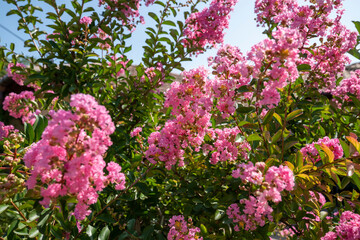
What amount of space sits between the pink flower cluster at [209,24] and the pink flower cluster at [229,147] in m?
1.12

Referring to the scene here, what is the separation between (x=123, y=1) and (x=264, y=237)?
7.28ft

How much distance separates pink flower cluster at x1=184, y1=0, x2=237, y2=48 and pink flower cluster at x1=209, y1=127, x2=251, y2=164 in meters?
1.12

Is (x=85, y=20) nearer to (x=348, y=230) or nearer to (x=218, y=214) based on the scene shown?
(x=218, y=214)

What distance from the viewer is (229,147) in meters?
1.62

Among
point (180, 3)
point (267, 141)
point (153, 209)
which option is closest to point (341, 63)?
point (267, 141)

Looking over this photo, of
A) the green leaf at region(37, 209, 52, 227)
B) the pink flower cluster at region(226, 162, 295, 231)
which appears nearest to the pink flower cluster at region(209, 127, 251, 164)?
the pink flower cluster at region(226, 162, 295, 231)

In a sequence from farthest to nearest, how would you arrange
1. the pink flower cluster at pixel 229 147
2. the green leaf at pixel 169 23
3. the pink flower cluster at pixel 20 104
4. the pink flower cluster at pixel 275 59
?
the pink flower cluster at pixel 20 104 < the green leaf at pixel 169 23 < the pink flower cluster at pixel 229 147 < the pink flower cluster at pixel 275 59

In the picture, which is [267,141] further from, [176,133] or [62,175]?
[62,175]

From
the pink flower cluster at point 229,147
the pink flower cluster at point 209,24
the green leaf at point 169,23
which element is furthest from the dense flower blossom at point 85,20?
the pink flower cluster at point 229,147

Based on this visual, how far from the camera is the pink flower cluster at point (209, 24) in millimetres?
2350

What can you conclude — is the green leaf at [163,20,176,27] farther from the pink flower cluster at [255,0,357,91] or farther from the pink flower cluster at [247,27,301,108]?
the pink flower cluster at [247,27,301,108]

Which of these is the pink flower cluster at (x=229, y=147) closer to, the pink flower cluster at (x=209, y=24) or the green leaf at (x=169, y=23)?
the pink flower cluster at (x=209, y=24)

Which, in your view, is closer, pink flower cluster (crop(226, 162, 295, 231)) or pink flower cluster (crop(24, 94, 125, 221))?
pink flower cluster (crop(24, 94, 125, 221))

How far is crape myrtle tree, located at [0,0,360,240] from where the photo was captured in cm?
90
